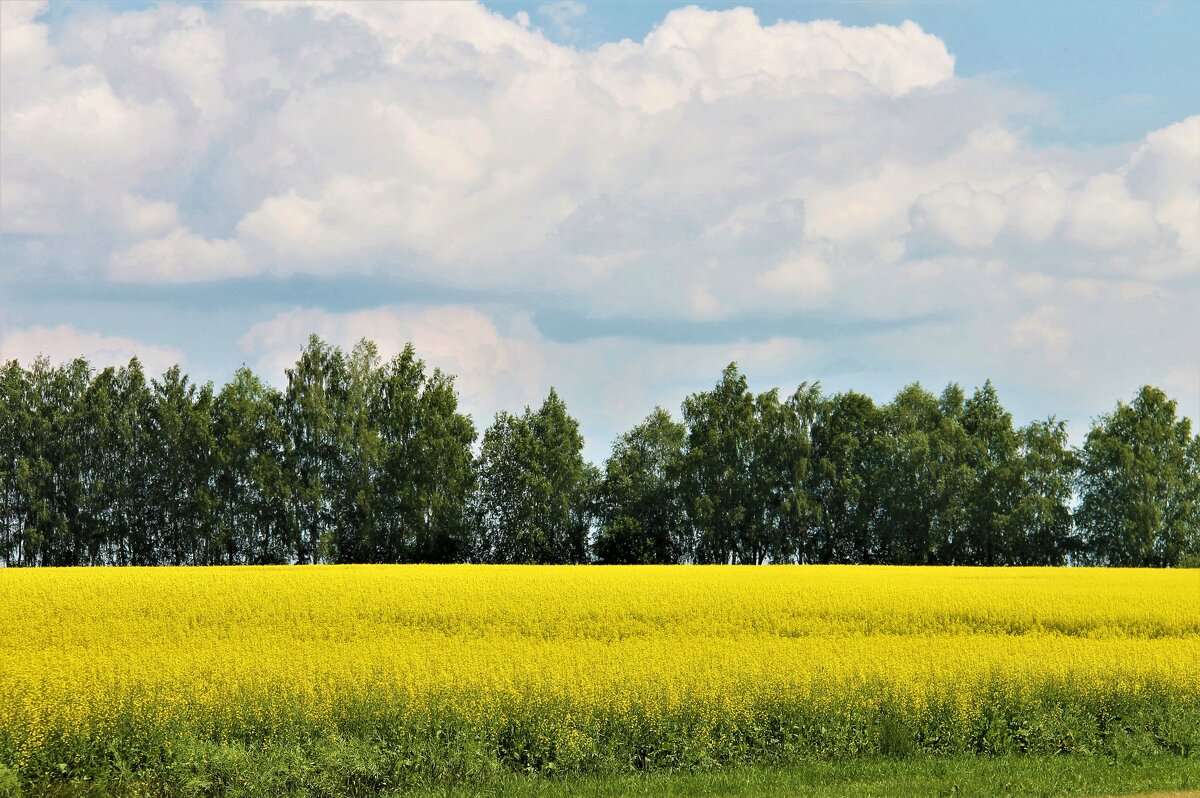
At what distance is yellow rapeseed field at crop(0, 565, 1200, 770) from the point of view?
1686 cm

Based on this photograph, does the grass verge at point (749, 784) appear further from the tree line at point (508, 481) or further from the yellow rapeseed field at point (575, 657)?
the tree line at point (508, 481)

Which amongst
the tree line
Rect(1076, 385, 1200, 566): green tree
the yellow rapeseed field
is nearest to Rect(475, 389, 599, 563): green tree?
the tree line

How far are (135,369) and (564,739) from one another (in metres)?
50.1

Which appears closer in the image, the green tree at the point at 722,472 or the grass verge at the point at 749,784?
the grass verge at the point at 749,784

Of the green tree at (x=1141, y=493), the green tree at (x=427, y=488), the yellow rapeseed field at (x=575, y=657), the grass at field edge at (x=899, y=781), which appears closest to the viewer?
the grass at field edge at (x=899, y=781)

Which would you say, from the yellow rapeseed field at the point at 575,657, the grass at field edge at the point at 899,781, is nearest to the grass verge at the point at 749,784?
the grass at field edge at the point at 899,781

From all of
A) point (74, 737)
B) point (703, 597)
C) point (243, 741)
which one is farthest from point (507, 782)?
point (703, 597)

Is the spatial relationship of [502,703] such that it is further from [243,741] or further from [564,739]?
[243,741]

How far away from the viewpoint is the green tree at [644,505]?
59594 mm

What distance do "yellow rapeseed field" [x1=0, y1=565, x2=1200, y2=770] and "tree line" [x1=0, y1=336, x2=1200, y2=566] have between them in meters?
22.7

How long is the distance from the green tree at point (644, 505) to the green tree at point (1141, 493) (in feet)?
70.5

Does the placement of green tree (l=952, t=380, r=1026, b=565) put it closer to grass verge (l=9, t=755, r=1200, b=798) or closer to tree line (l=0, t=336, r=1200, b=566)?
tree line (l=0, t=336, r=1200, b=566)

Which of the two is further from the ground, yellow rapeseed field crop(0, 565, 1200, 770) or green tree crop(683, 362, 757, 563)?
green tree crop(683, 362, 757, 563)

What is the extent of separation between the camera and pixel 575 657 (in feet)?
68.7
